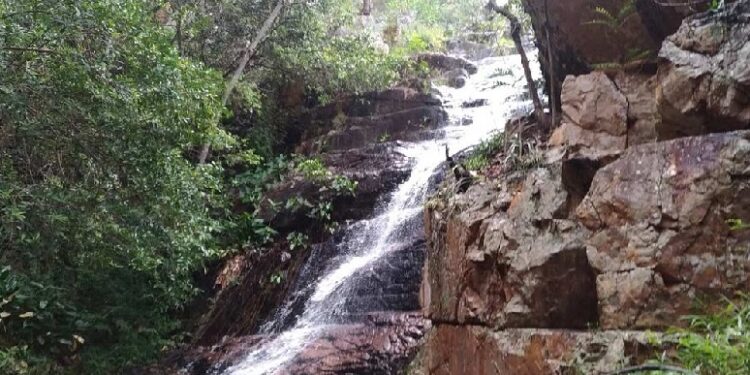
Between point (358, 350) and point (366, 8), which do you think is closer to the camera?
point (358, 350)

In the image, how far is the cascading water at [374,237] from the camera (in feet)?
28.1

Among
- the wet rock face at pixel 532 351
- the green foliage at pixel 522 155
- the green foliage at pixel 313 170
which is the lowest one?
the wet rock face at pixel 532 351

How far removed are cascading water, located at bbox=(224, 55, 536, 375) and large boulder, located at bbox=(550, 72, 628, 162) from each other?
96.1 inches

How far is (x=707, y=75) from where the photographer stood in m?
4.27

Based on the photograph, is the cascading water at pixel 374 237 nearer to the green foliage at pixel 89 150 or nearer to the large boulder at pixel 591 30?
the large boulder at pixel 591 30

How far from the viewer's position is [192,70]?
9.08 m

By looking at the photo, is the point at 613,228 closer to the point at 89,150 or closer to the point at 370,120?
the point at 89,150

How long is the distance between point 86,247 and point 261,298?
3.76 m

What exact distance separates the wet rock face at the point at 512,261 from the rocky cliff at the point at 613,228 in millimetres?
11

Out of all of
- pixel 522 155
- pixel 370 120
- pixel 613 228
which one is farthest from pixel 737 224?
pixel 370 120

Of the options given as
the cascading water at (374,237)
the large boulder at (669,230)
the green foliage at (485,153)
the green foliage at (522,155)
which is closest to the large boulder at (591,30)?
→ the green foliage at (522,155)

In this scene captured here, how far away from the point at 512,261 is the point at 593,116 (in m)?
1.50

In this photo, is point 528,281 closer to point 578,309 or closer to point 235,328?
point 578,309

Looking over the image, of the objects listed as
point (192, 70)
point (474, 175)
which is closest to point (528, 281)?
point (474, 175)
